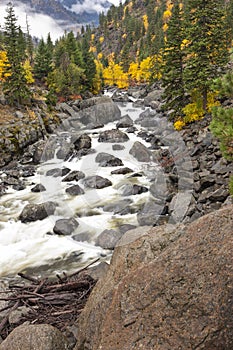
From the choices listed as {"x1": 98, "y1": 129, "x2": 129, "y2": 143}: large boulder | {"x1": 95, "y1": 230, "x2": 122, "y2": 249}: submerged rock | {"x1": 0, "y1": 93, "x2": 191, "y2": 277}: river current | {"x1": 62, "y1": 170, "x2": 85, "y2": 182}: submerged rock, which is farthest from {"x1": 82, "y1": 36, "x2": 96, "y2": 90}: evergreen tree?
{"x1": 95, "y1": 230, "x2": 122, "y2": 249}: submerged rock

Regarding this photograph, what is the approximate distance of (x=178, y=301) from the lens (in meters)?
4.62

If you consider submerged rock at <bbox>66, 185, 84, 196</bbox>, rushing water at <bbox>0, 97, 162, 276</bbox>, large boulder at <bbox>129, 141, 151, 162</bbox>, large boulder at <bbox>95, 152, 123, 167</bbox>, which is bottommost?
rushing water at <bbox>0, 97, 162, 276</bbox>

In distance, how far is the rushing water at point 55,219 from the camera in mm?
14742

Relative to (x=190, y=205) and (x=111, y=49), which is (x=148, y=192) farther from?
(x=111, y=49)

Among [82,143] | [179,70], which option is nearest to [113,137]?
[82,143]

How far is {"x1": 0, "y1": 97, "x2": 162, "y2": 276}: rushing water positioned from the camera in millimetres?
14742

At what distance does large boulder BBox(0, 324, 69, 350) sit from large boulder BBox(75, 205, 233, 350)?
41 centimetres

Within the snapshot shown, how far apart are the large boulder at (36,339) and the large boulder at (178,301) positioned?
413mm

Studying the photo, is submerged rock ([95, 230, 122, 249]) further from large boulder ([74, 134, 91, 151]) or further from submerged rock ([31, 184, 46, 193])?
large boulder ([74, 134, 91, 151])

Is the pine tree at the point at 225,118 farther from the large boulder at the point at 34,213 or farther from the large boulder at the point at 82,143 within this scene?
the large boulder at the point at 82,143

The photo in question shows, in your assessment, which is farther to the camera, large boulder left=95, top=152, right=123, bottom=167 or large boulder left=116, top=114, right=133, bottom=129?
large boulder left=116, top=114, right=133, bottom=129

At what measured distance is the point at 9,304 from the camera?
8.08 meters

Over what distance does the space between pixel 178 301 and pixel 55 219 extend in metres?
15.4

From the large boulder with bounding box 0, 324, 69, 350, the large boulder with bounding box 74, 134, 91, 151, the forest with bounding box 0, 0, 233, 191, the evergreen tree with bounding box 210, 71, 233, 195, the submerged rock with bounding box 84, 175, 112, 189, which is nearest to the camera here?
the large boulder with bounding box 0, 324, 69, 350
